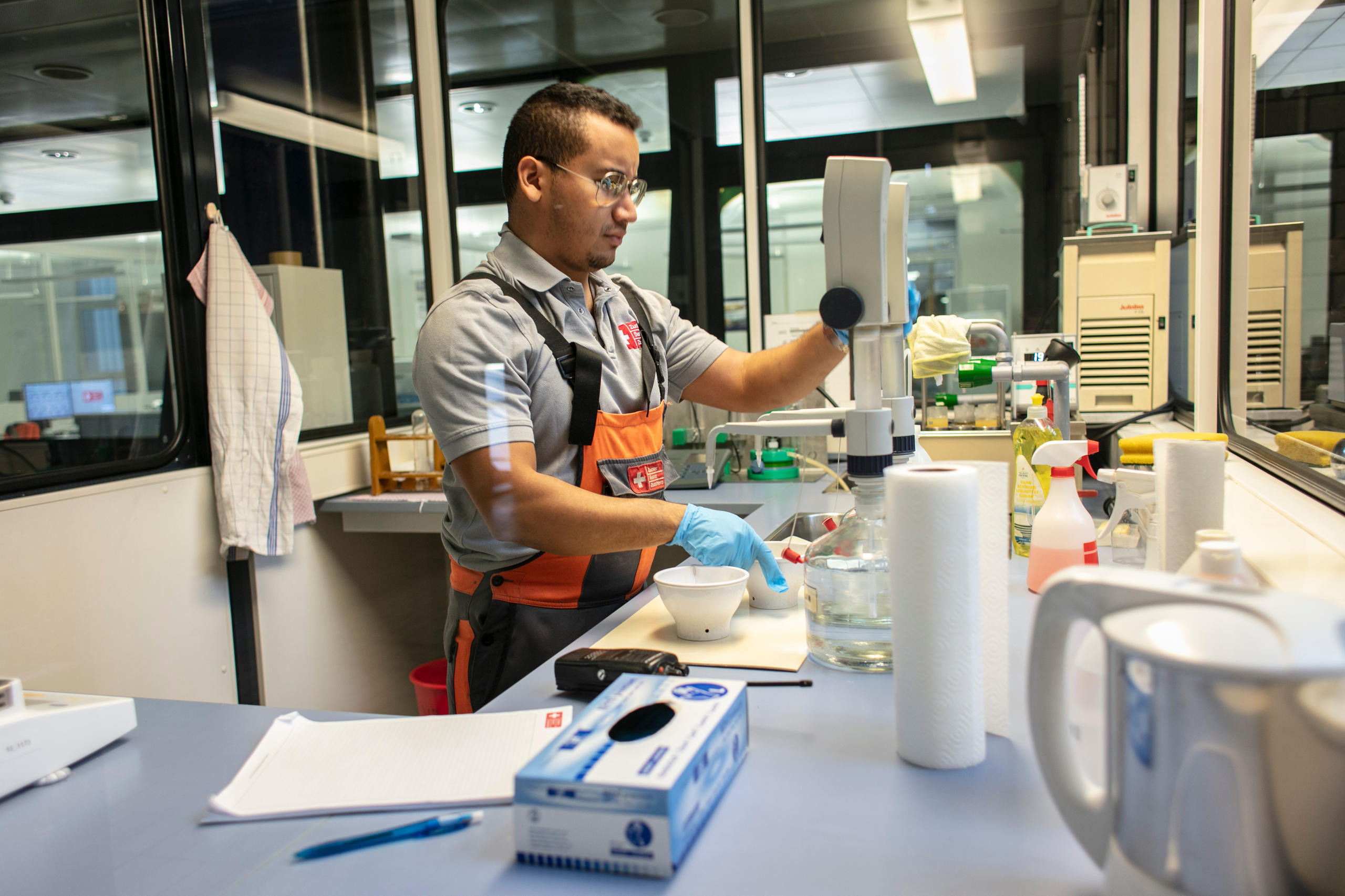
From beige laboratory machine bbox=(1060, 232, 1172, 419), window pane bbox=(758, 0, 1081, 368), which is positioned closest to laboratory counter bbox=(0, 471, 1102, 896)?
beige laboratory machine bbox=(1060, 232, 1172, 419)

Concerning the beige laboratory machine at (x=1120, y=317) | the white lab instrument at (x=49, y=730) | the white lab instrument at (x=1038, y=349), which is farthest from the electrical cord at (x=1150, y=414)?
the white lab instrument at (x=49, y=730)

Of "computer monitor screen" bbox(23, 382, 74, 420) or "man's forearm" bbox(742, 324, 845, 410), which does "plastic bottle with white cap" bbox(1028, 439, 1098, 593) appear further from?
"computer monitor screen" bbox(23, 382, 74, 420)

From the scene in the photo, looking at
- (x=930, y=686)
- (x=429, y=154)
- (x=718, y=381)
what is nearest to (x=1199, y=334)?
(x=718, y=381)

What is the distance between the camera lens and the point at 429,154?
340cm

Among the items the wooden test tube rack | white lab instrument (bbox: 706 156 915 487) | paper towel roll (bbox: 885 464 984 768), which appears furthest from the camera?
the wooden test tube rack

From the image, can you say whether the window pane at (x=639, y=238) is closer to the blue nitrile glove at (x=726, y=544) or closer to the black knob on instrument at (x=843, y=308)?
the blue nitrile glove at (x=726, y=544)

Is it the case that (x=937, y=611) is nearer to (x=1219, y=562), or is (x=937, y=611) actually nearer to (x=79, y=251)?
(x=1219, y=562)

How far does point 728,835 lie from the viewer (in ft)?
2.21

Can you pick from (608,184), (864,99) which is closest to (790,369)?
(608,184)

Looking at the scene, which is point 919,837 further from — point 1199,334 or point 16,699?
point 1199,334

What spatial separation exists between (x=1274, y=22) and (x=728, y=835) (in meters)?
1.81

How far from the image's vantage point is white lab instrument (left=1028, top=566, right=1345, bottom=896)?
1.38 ft

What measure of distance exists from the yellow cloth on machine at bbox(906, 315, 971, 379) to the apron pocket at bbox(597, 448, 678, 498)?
1.70 feet

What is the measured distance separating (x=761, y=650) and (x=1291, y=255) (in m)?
1.31
